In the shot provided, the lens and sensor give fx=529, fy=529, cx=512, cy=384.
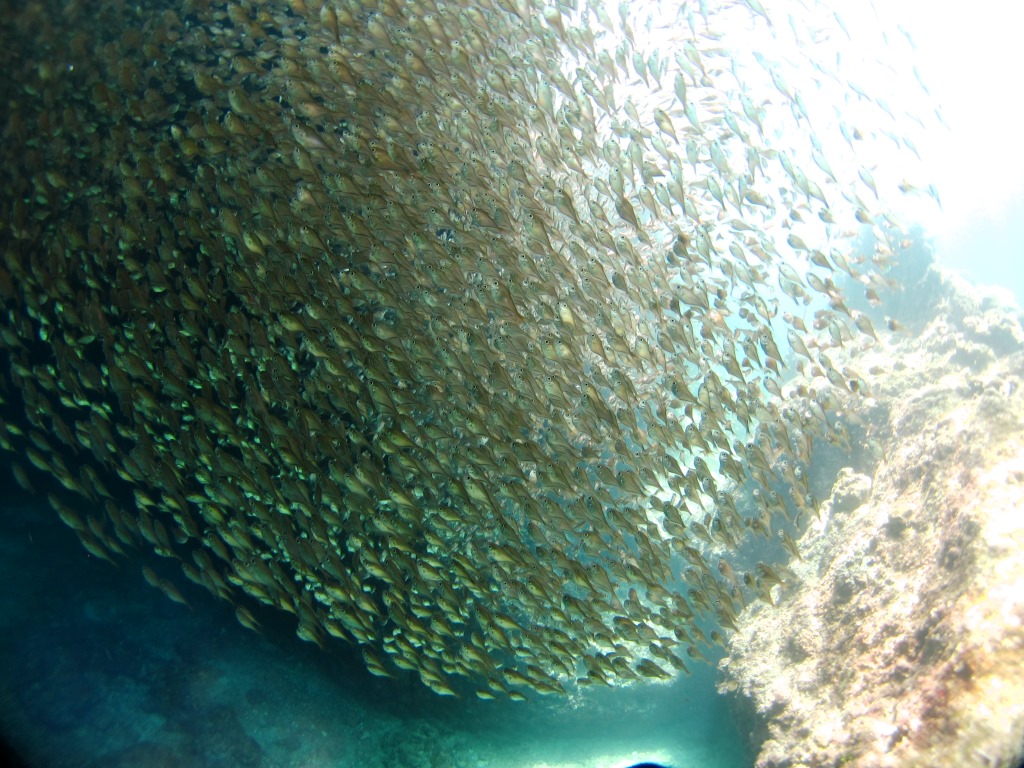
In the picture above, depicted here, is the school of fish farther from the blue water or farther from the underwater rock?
the blue water

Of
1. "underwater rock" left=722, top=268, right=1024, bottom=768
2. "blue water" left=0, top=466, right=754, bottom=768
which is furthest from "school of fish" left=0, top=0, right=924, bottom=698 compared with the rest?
"blue water" left=0, top=466, right=754, bottom=768

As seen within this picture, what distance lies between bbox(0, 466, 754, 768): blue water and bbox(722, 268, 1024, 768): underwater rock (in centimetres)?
205

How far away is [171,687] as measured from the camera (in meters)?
7.16

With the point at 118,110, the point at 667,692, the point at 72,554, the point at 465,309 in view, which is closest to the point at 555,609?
the point at 465,309

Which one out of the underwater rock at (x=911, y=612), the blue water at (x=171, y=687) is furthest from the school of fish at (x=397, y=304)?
the blue water at (x=171, y=687)

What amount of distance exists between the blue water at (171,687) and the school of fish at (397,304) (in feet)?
6.85

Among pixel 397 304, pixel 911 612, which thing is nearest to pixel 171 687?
pixel 397 304

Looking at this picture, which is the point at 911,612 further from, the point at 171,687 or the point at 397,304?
the point at 171,687

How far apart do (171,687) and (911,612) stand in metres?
9.17

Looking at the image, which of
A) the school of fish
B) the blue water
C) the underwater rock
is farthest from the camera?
the blue water

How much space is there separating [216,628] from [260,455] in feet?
15.2

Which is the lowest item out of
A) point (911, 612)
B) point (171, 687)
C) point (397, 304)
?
point (171, 687)

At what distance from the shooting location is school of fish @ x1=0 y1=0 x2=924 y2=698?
4699 millimetres

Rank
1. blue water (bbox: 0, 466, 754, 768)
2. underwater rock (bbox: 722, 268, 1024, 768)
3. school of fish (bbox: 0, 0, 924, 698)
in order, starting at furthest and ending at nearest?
blue water (bbox: 0, 466, 754, 768) < school of fish (bbox: 0, 0, 924, 698) < underwater rock (bbox: 722, 268, 1024, 768)
